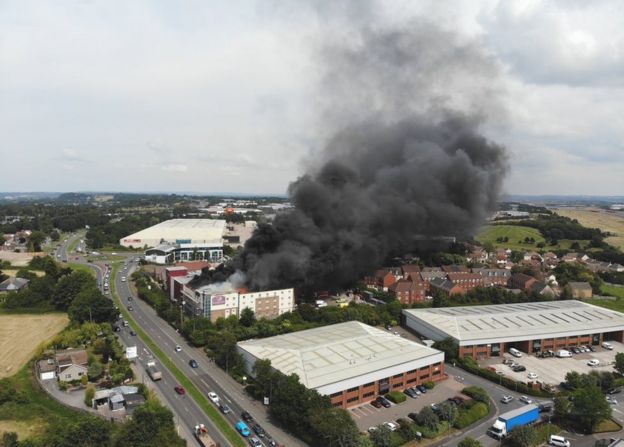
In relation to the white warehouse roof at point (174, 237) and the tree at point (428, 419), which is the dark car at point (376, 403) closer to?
the tree at point (428, 419)

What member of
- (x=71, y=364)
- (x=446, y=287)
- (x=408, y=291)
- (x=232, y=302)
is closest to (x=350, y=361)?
(x=232, y=302)

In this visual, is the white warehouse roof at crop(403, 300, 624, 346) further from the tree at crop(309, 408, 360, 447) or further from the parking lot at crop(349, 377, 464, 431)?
the tree at crop(309, 408, 360, 447)

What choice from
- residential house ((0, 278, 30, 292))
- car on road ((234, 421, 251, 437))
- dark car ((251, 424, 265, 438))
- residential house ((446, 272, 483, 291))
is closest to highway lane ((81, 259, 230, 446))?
car on road ((234, 421, 251, 437))

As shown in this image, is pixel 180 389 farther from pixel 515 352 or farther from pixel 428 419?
pixel 515 352

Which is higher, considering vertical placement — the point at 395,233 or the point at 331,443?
→ the point at 395,233

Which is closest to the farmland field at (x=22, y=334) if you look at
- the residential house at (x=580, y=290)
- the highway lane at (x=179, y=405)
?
the highway lane at (x=179, y=405)

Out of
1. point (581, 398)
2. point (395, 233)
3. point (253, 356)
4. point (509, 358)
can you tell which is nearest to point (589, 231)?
point (395, 233)

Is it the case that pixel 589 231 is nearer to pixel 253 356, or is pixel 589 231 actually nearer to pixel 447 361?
pixel 447 361
